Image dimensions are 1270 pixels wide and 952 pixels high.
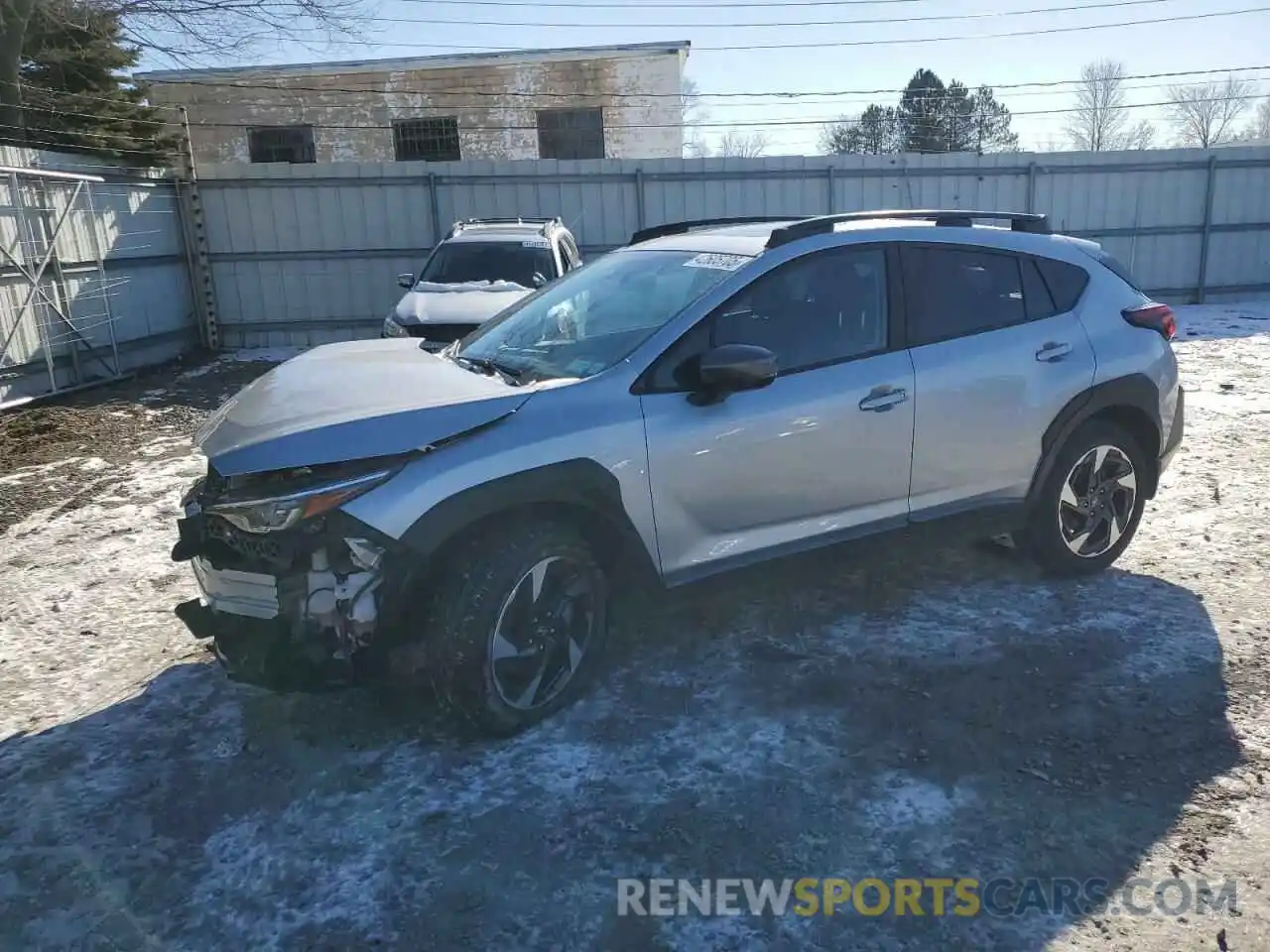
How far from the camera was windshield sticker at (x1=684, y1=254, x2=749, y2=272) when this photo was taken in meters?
3.75

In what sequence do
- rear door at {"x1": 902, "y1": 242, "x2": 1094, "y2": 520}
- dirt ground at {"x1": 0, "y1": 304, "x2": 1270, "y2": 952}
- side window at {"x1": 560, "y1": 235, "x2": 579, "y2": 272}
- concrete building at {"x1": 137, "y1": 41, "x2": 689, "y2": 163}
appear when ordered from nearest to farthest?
1. dirt ground at {"x1": 0, "y1": 304, "x2": 1270, "y2": 952}
2. rear door at {"x1": 902, "y1": 242, "x2": 1094, "y2": 520}
3. side window at {"x1": 560, "y1": 235, "x2": 579, "y2": 272}
4. concrete building at {"x1": 137, "y1": 41, "x2": 689, "y2": 163}

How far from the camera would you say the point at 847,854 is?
107 inches

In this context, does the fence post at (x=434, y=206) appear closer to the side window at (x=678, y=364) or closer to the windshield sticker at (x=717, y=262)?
the windshield sticker at (x=717, y=262)

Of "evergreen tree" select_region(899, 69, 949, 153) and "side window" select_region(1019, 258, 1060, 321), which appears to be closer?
"side window" select_region(1019, 258, 1060, 321)

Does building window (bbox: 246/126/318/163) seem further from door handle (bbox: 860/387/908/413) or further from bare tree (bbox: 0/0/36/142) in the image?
door handle (bbox: 860/387/908/413)

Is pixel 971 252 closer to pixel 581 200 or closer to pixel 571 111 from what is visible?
pixel 581 200

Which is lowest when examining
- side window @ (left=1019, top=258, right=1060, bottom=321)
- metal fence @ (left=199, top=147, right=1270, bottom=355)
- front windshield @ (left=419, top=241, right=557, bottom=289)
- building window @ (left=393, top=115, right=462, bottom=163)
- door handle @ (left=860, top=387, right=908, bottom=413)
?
door handle @ (left=860, top=387, right=908, bottom=413)

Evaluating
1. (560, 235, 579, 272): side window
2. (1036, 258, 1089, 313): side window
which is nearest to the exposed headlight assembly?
(1036, 258, 1089, 313): side window

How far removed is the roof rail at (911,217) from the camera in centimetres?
385

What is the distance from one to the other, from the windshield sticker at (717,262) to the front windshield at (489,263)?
19.3 feet

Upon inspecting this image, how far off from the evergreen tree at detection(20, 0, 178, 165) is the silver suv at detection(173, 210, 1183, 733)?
12.3 meters

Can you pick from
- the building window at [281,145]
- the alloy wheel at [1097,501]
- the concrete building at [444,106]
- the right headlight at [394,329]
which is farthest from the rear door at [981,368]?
the building window at [281,145]

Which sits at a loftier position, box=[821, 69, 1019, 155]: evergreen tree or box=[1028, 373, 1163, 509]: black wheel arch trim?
box=[821, 69, 1019, 155]: evergreen tree

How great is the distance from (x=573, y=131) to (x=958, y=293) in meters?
18.1
